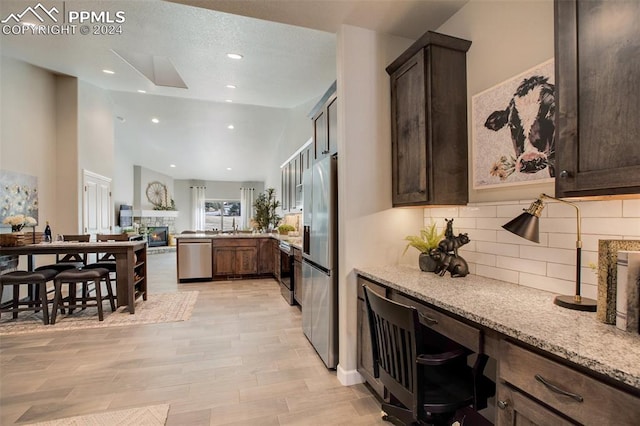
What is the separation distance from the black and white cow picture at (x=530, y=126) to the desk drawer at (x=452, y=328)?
3.19ft

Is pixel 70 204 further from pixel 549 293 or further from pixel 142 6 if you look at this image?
pixel 549 293

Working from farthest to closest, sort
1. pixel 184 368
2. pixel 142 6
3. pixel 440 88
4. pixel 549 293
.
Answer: pixel 142 6 → pixel 184 368 → pixel 440 88 → pixel 549 293

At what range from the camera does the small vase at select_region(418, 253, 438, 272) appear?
2.06 m

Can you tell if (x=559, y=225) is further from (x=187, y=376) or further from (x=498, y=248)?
(x=187, y=376)

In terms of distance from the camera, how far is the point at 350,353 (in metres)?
2.33

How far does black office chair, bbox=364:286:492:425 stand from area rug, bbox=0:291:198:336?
3066 mm

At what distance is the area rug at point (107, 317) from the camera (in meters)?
3.44

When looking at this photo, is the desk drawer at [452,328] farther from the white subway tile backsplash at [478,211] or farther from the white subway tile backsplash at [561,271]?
the white subway tile backsplash at [478,211]

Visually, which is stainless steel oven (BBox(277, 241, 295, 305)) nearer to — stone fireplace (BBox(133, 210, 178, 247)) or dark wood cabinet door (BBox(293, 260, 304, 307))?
dark wood cabinet door (BBox(293, 260, 304, 307))

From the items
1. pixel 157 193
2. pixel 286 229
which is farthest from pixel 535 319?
pixel 157 193

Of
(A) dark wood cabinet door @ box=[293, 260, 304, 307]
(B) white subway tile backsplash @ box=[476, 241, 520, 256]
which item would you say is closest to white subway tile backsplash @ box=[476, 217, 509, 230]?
(B) white subway tile backsplash @ box=[476, 241, 520, 256]

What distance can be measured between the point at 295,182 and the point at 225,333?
3.69 meters

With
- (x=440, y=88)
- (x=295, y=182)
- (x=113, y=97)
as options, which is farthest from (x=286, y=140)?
(x=440, y=88)

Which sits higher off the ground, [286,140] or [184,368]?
[286,140]
